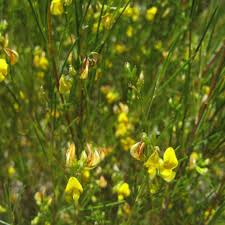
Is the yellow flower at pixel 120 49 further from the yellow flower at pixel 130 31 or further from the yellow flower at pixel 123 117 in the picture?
the yellow flower at pixel 123 117

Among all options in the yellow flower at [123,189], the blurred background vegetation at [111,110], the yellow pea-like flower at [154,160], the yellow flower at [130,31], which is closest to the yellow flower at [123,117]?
the blurred background vegetation at [111,110]

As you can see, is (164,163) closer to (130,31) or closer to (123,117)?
(123,117)

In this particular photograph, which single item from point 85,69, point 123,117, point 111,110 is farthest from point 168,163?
point 111,110

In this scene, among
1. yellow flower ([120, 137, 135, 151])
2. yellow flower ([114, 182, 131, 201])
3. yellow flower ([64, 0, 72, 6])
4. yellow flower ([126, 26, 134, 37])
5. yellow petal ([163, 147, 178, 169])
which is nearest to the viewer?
yellow petal ([163, 147, 178, 169])

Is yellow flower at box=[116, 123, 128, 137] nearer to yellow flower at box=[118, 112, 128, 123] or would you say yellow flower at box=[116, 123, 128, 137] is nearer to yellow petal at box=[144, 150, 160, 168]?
yellow flower at box=[118, 112, 128, 123]

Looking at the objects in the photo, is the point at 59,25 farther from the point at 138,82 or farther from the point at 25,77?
the point at 138,82

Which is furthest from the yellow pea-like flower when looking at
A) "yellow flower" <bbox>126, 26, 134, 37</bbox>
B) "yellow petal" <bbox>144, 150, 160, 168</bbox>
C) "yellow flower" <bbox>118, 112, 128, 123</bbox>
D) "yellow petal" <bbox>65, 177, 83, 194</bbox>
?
"yellow flower" <bbox>126, 26, 134, 37</bbox>
